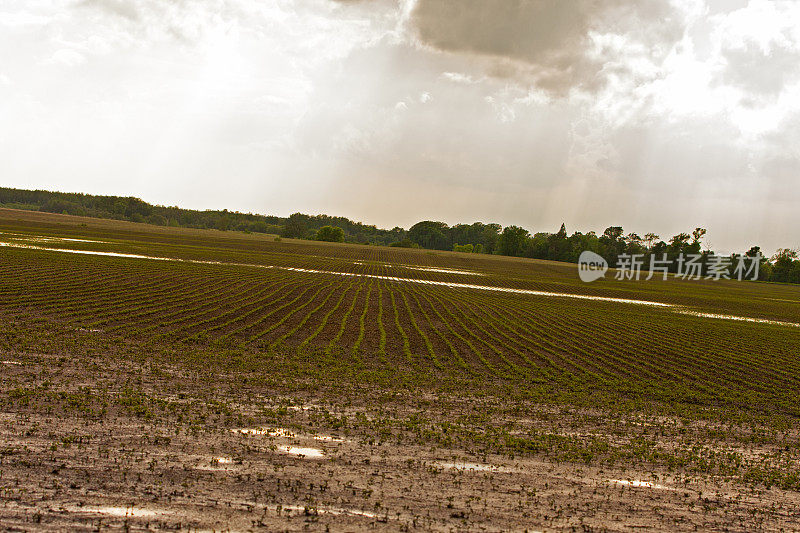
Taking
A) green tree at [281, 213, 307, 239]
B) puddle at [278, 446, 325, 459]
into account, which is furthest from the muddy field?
green tree at [281, 213, 307, 239]

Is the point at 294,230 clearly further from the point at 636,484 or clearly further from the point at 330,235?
the point at 636,484

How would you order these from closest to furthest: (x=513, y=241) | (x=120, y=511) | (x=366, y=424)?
(x=120, y=511), (x=366, y=424), (x=513, y=241)

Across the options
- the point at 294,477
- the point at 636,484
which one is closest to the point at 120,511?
the point at 294,477

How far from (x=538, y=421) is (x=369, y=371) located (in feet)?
16.3

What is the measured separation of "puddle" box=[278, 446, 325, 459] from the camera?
839 centimetres

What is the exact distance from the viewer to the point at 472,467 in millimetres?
8492

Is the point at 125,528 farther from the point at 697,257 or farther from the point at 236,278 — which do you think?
the point at 697,257

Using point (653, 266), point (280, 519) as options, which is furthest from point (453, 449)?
point (653, 266)

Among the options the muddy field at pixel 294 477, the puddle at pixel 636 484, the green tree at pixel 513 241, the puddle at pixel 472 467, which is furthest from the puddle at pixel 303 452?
the green tree at pixel 513 241

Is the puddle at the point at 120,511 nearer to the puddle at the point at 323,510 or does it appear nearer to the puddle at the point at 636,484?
the puddle at the point at 323,510

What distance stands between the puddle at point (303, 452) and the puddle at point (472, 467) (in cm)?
183

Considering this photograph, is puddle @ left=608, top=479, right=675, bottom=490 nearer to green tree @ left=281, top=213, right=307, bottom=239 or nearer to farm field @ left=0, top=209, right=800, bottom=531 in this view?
farm field @ left=0, top=209, right=800, bottom=531

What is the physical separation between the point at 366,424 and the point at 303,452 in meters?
1.86

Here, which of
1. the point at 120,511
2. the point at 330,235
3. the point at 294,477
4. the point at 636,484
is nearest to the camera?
the point at 120,511
